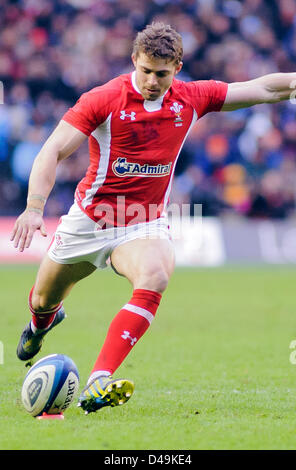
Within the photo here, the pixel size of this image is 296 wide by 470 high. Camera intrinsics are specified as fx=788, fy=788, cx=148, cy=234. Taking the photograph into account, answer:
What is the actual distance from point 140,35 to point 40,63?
1395 centimetres

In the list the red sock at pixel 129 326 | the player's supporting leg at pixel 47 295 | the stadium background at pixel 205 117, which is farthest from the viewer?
the stadium background at pixel 205 117

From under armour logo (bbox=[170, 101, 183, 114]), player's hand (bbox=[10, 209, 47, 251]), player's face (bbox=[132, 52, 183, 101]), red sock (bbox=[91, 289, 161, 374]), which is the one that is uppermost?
player's face (bbox=[132, 52, 183, 101])

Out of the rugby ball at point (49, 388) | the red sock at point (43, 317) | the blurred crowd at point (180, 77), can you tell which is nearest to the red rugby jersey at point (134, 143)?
the red sock at point (43, 317)

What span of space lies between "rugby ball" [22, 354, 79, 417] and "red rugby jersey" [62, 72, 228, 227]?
3.96ft

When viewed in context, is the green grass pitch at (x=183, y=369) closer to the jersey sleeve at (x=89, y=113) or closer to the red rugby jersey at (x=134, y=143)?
the red rugby jersey at (x=134, y=143)

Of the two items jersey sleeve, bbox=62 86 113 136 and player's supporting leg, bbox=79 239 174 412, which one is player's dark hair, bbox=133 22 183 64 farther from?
player's supporting leg, bbox=79 239 174 412

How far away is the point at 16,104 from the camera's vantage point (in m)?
17.9

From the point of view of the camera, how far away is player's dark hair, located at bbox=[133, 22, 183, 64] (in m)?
5.14

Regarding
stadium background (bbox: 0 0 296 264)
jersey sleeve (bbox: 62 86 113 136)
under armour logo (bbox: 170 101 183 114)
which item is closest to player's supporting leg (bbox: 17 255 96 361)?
jersey sleeve (bbox: 62 86 113 136)

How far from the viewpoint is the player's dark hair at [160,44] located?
514 cm

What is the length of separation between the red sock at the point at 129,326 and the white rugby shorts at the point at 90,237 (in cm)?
58

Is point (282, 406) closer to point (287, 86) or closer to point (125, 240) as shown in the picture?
point (125, 240)

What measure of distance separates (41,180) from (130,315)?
3.41ft

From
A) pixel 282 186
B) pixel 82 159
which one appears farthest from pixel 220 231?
pixel 82 159
